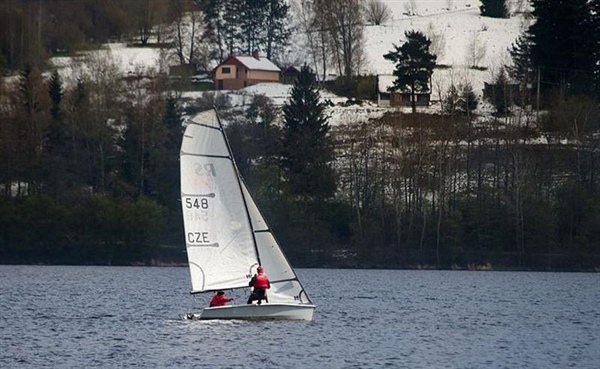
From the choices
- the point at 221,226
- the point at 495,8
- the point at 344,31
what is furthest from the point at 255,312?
the point at 495,8

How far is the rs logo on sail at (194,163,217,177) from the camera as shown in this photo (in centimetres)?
3900

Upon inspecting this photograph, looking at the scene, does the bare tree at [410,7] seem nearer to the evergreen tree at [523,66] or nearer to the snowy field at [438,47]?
the snowy field at [438,47]

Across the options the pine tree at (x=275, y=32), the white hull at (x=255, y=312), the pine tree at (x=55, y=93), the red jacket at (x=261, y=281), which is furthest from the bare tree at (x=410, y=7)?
the red jacket at (x=261, y=281)

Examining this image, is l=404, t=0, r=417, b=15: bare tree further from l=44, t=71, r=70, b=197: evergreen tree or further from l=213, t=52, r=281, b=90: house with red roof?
l=44, t=71, r=70, b=197: evergreen tree

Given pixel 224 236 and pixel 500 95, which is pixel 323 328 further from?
pixel 500 95

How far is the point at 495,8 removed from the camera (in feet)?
525

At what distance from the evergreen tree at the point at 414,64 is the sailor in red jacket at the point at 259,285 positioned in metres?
79.3

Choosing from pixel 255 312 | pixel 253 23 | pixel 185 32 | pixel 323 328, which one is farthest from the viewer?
pixel 185 32

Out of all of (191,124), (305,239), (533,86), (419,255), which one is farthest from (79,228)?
(191,124)

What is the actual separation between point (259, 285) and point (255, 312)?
0.92 m

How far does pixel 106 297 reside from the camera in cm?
5488

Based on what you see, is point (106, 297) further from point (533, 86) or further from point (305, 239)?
point (533, 86)

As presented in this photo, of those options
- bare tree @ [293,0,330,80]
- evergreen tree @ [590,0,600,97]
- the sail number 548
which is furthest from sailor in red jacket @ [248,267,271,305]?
bare tree @ [293,0,330,80]

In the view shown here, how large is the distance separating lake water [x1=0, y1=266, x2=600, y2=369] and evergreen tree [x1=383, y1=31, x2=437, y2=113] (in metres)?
51.7
